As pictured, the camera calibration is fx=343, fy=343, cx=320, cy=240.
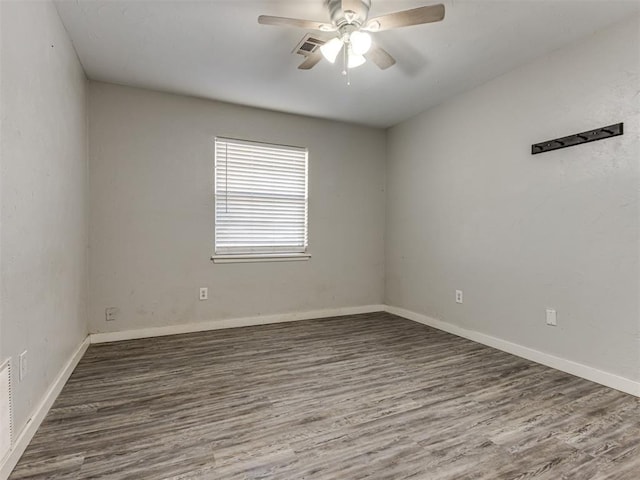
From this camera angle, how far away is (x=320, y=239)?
14.2 ft

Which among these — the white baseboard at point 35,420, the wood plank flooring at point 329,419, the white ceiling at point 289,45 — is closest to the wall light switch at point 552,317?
the wood plank flooring at point 329,419

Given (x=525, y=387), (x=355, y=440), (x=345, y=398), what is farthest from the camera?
(x=525, y=387)

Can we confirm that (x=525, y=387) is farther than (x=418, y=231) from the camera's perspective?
No

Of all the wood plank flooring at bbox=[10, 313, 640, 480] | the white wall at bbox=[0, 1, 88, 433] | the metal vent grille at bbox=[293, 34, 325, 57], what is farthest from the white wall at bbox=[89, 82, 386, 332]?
the metal vent grille at bbox=[293, 34, 325, 57]

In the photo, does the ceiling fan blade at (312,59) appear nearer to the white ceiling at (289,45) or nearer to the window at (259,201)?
the white ceiling at (289,45)

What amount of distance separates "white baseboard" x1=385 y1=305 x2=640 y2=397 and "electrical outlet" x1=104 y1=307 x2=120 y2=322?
10.8 ft

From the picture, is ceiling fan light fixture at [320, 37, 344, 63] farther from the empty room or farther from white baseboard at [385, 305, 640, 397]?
white baseboard at [385, 305, 640, 397]

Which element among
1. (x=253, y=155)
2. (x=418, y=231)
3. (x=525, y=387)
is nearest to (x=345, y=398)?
(x=525, y=387)

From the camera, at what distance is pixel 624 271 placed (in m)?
2.32

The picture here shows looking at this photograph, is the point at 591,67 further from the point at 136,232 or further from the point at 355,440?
the point at 136,232

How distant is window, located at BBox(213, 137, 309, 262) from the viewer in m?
3.82

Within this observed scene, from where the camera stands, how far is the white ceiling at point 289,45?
2199 millimetres

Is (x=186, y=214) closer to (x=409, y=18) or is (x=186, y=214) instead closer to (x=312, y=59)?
(x=312, y=59)

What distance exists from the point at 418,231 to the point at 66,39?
369 centimetres
